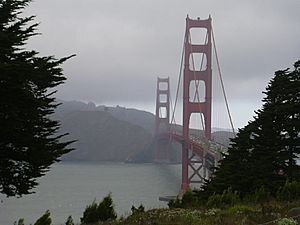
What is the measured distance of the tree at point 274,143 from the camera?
13799 millimetres

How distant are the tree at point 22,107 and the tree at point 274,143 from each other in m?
6.77

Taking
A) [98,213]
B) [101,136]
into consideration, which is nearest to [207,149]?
[98,213]

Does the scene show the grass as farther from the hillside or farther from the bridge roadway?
the hillside

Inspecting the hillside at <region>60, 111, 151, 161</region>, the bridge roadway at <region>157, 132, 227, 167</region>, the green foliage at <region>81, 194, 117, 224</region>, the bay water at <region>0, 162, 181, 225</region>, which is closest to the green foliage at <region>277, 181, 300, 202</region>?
the green foliage at <region>81, 194, 117, 224</region>

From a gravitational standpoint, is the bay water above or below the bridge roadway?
below

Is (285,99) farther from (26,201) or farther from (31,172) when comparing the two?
(26,201)

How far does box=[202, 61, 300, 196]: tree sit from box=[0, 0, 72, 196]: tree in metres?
6.77

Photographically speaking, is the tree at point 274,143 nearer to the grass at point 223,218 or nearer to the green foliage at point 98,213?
the green foliage at point 98,213

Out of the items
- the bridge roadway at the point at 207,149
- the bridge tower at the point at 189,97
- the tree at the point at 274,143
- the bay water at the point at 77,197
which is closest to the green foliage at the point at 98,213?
the tree at the point at 274,143

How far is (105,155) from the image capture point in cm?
9294

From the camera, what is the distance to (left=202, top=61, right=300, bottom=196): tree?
45.3 ft

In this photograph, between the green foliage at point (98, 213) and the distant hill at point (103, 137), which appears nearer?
the green foliage at point (98, 213)

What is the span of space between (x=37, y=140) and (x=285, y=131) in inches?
317

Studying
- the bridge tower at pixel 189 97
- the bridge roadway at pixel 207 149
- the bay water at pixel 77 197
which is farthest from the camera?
the bridge tower at pixel 189 97
